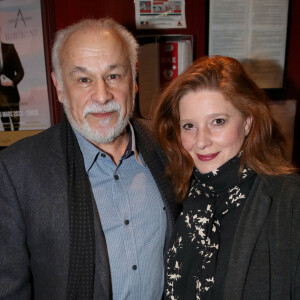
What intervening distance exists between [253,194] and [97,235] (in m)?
0.61

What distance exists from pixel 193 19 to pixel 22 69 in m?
1.09

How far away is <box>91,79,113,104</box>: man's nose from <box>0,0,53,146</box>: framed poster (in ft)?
2.62

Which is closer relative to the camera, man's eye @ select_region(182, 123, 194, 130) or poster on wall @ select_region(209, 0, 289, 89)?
man's eye @ select_region(182, 123, 194, 130)

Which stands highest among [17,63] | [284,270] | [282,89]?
[17,63]

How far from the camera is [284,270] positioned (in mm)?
1050

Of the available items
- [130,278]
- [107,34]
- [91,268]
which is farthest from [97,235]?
[107,34]

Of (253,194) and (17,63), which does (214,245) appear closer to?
(253,194)

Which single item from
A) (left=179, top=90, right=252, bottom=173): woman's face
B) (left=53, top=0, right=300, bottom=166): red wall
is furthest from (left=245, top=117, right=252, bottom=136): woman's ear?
(left=53, top=0, right=300, bottom=166): red wall

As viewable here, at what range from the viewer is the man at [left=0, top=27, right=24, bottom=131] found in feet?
5.92

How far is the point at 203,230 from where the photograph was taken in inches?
48.6

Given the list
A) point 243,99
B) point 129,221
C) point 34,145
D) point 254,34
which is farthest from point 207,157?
point 254,34

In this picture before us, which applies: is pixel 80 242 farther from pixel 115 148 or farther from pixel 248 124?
pixel 248 124

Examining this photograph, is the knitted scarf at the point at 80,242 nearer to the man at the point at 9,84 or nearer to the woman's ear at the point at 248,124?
the woman's ear at the point at 248,124

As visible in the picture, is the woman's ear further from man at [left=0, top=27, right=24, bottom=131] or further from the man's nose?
man at [left=0, top=27, right=24, bottom=131]
